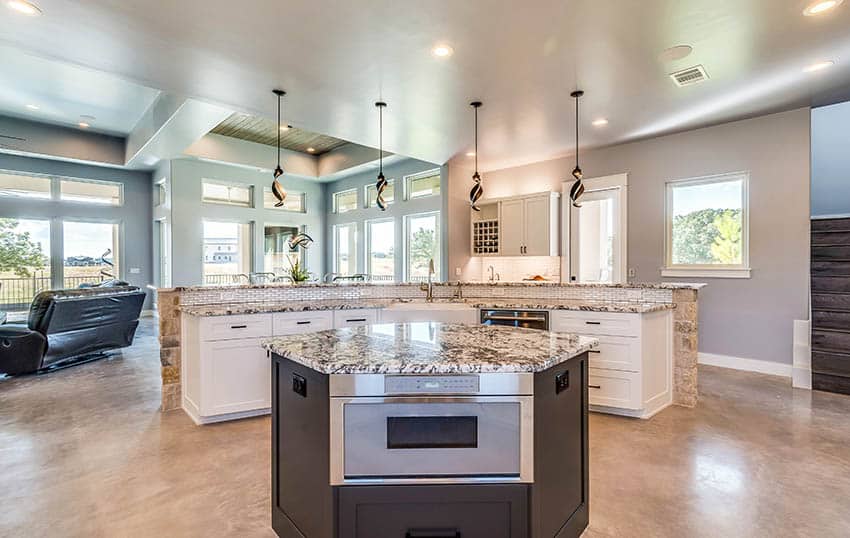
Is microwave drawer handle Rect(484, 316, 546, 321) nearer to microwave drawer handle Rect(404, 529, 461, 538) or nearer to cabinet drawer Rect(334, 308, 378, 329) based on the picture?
cabinet drawer Rect(334, 308, 378, 329)

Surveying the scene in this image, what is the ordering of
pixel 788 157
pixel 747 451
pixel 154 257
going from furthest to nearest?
pixel 154 257
pixel 788 157
pixel 747 451

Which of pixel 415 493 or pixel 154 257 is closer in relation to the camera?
pixel 415 493

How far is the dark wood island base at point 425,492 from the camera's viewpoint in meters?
1.43

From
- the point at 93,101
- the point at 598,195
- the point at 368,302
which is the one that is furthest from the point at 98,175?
the point at 598,195

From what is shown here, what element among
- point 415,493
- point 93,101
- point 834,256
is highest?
point 93,101

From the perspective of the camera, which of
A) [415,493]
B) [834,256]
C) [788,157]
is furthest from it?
[788,157]

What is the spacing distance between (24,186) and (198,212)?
3.27 meters

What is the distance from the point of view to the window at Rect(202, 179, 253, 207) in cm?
845

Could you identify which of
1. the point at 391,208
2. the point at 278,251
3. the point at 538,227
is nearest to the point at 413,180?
the point at 391,208

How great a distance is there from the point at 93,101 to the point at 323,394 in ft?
24.1

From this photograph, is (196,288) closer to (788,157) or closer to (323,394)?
(323,394)

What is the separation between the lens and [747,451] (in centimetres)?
276

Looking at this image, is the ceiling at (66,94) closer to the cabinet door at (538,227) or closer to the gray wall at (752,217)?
the cabinet door at (538,227)

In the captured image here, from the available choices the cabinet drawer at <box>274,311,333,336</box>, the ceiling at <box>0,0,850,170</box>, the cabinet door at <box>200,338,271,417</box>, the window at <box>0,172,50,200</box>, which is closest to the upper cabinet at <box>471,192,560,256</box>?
the ceiling at <box>0,0,850,170</box>
